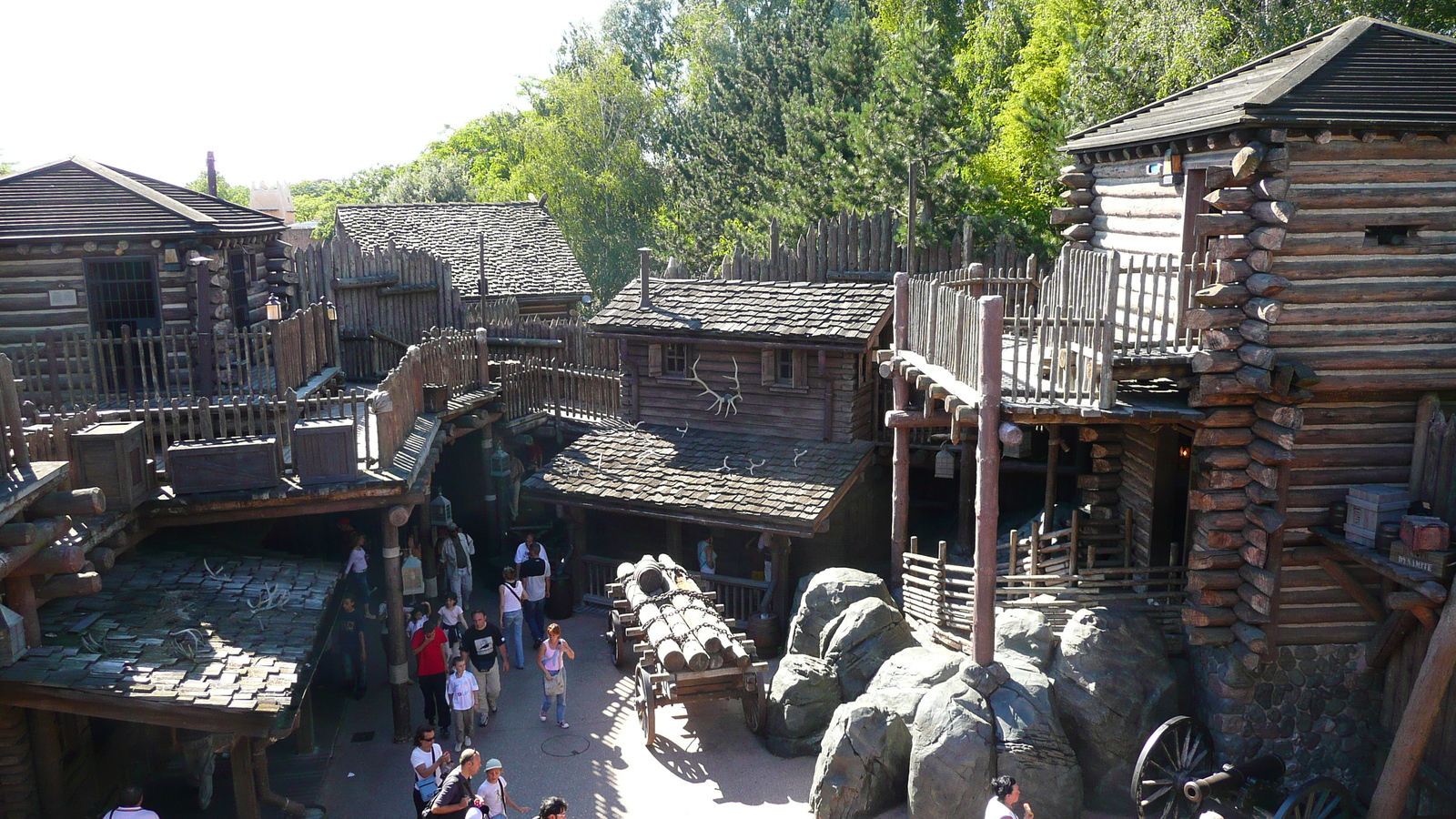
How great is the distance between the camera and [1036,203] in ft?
89.2

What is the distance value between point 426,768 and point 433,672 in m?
3.14

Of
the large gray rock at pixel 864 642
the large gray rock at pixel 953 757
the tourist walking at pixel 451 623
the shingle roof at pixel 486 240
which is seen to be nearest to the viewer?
the large gray rock at pixel 953 757

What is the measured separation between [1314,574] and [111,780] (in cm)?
1359


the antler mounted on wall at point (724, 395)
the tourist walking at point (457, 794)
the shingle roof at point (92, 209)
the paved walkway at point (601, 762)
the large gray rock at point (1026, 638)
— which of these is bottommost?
the paved walkway at point (601, 762)

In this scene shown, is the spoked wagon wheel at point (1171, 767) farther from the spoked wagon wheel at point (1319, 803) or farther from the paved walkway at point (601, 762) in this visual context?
the paved walkway at point (601, 762)

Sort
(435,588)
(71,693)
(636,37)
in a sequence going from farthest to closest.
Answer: (636,37)
(435,588)
(71,693)

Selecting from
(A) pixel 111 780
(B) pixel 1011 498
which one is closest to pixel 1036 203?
(B) pixel 1011 498

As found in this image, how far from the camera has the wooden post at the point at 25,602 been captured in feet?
31.0

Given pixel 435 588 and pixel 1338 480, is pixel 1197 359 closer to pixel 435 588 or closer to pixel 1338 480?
pixel 1338 480

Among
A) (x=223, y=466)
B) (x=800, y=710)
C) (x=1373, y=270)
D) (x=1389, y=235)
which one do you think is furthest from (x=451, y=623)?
(x=1389, y=235)

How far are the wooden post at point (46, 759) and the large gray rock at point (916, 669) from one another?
8762 mm

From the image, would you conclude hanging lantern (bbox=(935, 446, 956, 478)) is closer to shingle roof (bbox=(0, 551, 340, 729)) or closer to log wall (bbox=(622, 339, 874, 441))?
log wall (bbox=(622, 339, 874, 441))

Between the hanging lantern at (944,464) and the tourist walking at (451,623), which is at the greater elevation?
the hanging lantern at (944,464)

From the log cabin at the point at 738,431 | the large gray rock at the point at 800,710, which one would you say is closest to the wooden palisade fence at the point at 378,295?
the log cabin at the point at 738,431
